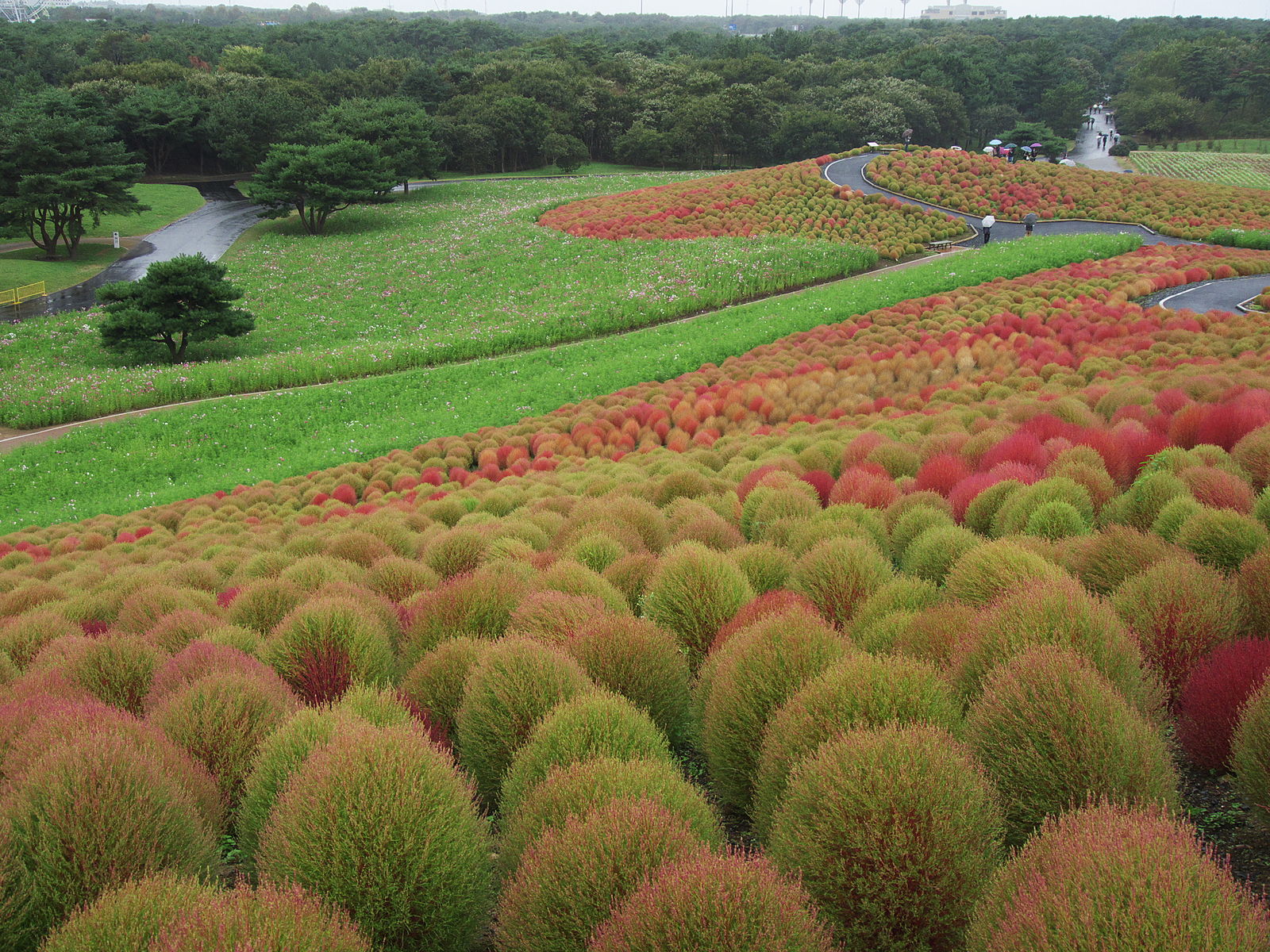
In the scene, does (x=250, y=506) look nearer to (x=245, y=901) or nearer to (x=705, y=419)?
(x=705, y=419)

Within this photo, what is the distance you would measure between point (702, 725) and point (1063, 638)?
4.76ft

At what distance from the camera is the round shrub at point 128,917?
2.09 m

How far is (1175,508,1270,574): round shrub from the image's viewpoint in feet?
13.2

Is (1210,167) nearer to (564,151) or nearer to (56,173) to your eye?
(564,151)

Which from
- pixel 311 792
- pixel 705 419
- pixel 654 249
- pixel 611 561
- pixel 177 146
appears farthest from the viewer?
pixel 177 146

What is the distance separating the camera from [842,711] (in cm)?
284

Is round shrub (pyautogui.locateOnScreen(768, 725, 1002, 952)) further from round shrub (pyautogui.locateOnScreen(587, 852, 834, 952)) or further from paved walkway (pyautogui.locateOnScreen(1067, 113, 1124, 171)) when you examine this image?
paved walkway (pyautogui.locateOnScreen(1067, 113, 1124, 171))

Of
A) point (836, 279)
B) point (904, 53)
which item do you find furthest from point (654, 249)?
point (904, 53)

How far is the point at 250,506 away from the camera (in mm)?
11867

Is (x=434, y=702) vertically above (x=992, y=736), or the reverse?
(x=992, y=736)

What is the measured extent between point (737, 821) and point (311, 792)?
5.48ft

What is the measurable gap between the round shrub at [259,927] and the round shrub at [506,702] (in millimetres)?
1118

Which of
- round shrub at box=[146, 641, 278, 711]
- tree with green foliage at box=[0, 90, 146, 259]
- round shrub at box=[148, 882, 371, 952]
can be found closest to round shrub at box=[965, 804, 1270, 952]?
round shrub at box=[148, 882, 371, 952]

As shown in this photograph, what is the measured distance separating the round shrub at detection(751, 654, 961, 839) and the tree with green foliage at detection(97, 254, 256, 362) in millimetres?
23619
